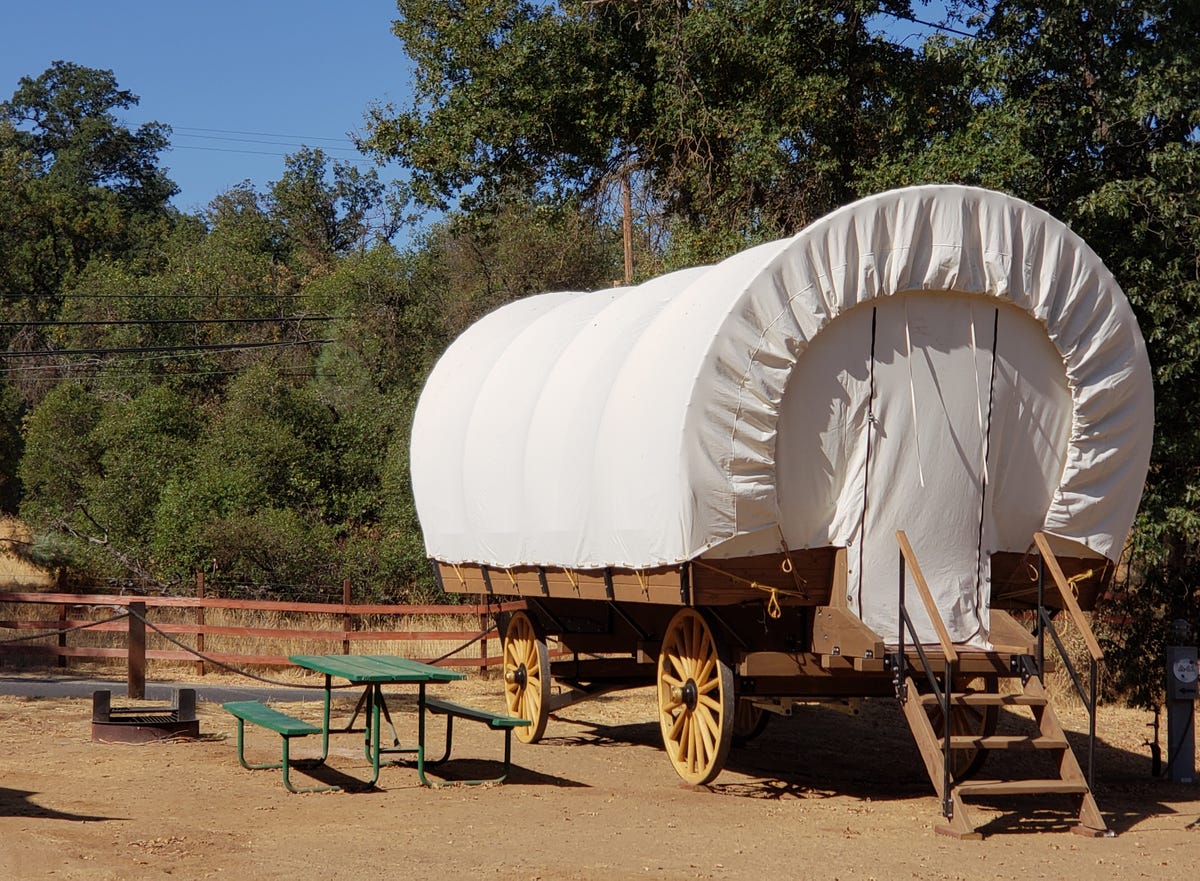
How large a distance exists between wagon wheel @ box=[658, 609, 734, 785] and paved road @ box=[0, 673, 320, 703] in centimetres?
674

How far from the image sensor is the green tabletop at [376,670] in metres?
9.24

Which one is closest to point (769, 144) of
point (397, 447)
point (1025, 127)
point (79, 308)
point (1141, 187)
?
point (1025, 127)

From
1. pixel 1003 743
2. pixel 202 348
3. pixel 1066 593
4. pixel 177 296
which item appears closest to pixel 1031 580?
pixel 1066 593

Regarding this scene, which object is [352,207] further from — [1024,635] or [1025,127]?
[1024,635]

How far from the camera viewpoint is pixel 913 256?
29.5 feet

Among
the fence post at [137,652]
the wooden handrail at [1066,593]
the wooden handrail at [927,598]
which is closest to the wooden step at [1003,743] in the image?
the wooden handrail at [927,598]

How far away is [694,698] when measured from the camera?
9828 mm

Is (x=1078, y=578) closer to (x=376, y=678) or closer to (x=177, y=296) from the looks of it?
(x=376, y=678)

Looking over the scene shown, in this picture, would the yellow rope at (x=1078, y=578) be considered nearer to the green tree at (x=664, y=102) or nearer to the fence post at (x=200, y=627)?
the green tree at (x=664, y=102)

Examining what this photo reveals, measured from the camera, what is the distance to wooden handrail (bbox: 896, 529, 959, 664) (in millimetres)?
8453

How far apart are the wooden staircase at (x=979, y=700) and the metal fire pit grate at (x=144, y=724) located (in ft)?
20.8

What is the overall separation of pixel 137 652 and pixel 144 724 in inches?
125

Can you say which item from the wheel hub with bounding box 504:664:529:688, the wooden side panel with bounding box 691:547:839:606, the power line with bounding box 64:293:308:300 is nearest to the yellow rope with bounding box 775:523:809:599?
the wooden side panel with bounding box 691:547:839:606

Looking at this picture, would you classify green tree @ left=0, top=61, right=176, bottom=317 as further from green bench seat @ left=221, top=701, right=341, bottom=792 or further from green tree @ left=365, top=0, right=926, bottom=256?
green bench seat @ left=221, top=701, right=341, bottom=792
